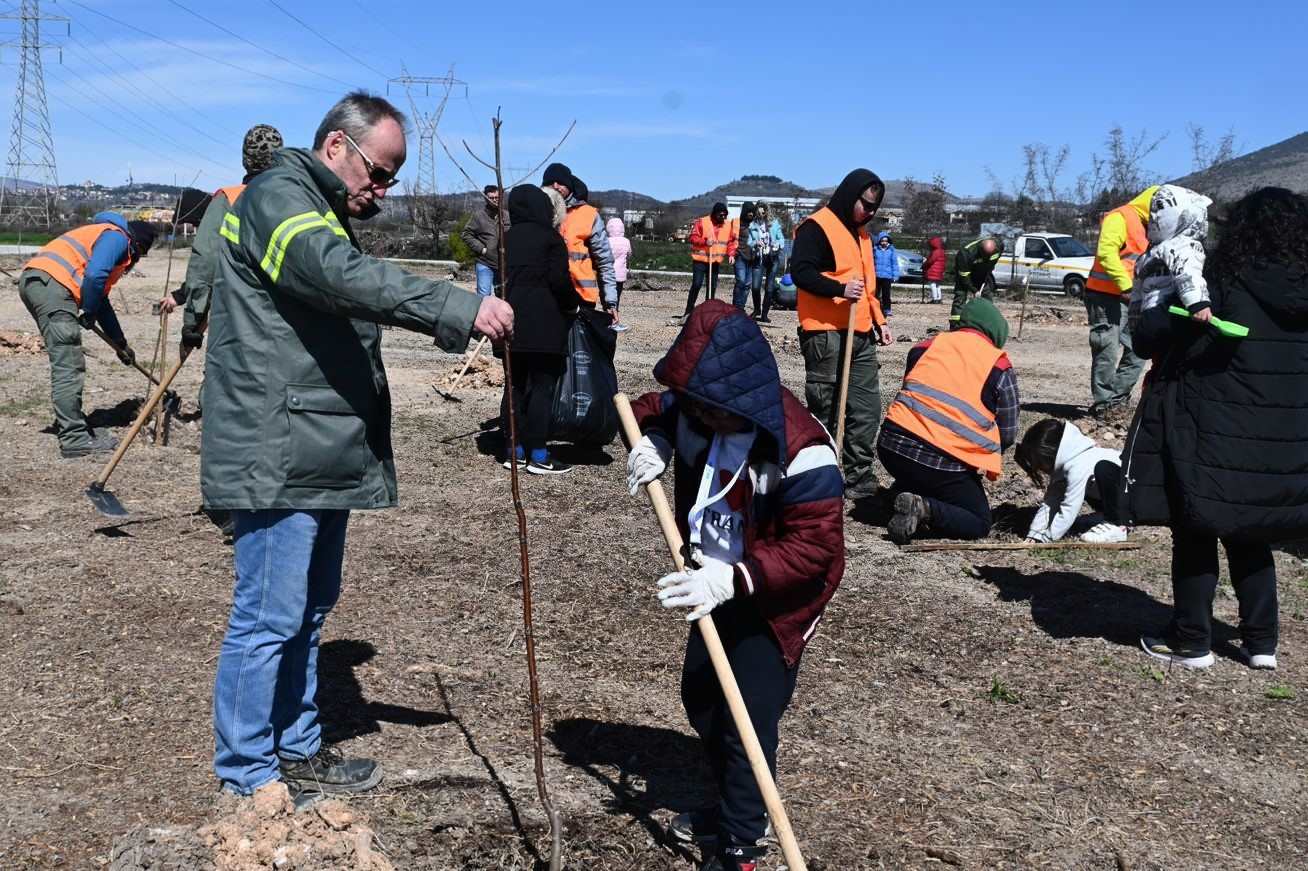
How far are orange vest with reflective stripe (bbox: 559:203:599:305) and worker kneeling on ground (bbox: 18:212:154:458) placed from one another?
116 inches

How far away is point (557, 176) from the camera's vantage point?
28.0 feet

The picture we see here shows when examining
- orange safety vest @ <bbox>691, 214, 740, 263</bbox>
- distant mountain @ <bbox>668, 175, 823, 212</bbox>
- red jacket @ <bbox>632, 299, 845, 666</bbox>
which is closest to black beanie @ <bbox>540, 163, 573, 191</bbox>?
red jacket @ <bbox>632, 299, 845, 666</bbox>

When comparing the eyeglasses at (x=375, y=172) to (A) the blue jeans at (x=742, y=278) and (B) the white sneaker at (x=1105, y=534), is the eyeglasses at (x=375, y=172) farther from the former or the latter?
(A) the blue jeans at (x=742, y=278)

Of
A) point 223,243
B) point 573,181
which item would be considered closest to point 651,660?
point 223,243

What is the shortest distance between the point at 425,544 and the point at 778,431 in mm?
3776

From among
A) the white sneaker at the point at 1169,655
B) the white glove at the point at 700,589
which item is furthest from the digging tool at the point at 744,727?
the white sneaker at the point at 1169,655

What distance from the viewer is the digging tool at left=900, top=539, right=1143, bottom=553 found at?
6.26m

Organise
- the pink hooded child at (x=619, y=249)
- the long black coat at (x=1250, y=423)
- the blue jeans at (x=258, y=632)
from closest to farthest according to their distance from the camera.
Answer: the blue jeans at (x=258, y=632) < the long black coat at (x=1250, y=423) < the pink hooded child at (x=619, y=249)

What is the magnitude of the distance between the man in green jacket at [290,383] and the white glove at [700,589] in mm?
717

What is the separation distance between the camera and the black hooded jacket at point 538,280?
7.39 meters

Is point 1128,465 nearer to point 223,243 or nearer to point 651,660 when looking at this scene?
point 651,660

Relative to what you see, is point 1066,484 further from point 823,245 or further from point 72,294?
point 72,294

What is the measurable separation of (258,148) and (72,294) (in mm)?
3248

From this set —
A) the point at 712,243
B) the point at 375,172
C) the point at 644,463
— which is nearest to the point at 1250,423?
the point at 644,463
